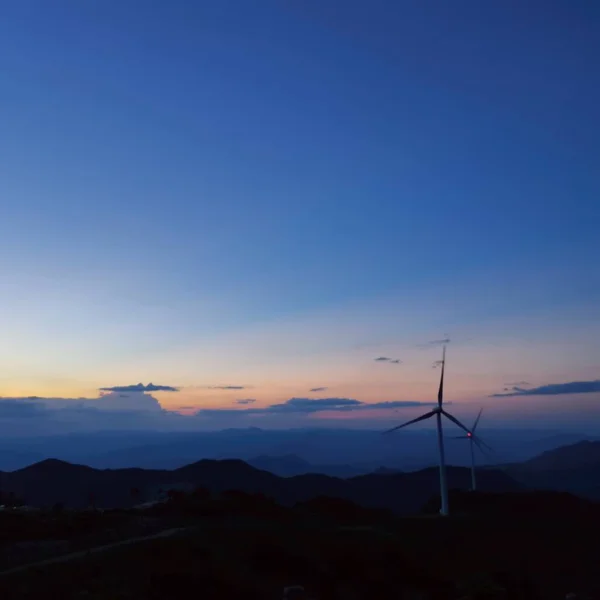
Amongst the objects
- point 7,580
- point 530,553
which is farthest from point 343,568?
point 530,553

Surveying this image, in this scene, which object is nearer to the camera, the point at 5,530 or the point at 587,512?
the point at 5,530

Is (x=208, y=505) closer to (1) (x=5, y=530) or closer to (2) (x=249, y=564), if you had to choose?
(1) (x=5, y=530)

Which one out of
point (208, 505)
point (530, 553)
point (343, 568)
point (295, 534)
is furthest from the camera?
point (208, 505)

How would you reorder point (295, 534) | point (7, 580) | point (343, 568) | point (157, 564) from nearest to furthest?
point (7, 580), point (157, 564), point (343, 568), point (295, 534)

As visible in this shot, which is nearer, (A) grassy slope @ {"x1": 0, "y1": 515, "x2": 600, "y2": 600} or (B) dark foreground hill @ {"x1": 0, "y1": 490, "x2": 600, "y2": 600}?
(A) grassy slope @ {"x1": 0, "y1": 515, "x2": 600, "y2": 600}

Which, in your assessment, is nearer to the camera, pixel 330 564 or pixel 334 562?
pixel 330 564

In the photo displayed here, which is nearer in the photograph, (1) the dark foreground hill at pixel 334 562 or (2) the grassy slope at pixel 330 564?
(2) the grassy slope at pixel 330 564

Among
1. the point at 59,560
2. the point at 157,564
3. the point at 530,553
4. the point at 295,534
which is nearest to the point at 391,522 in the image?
the point at 530,553

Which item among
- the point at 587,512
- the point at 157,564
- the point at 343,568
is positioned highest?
the point at 157,564

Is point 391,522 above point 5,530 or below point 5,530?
below
